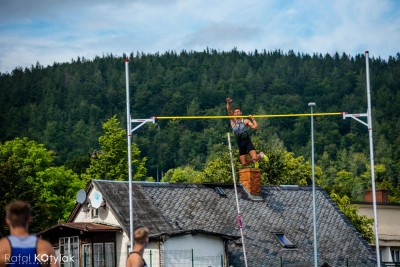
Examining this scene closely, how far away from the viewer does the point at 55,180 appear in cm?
7569

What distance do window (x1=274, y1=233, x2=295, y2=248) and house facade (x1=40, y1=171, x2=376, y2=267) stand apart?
0.13 ft

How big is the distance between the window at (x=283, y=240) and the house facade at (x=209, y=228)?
0.04 meters

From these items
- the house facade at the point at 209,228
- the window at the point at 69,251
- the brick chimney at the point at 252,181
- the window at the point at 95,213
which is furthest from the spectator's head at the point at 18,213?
the brick chimney at the point at 252,181

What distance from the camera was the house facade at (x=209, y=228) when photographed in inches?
1462

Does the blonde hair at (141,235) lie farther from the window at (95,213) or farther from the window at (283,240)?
the window at (283,240)

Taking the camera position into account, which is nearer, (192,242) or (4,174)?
(192,242)

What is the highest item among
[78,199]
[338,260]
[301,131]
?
[301,131]

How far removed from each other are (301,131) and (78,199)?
15961 centimetres

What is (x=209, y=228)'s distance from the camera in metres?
40.1

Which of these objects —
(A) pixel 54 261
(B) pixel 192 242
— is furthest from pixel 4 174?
(A) pixel 54 261

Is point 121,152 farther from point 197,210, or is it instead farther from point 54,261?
point 54,261

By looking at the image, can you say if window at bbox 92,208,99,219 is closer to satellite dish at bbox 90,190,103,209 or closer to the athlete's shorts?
satellite dish at bbox 90,190,103,209

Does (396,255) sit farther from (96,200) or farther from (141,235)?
(141,235)

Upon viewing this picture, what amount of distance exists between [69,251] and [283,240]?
875 centimetres
